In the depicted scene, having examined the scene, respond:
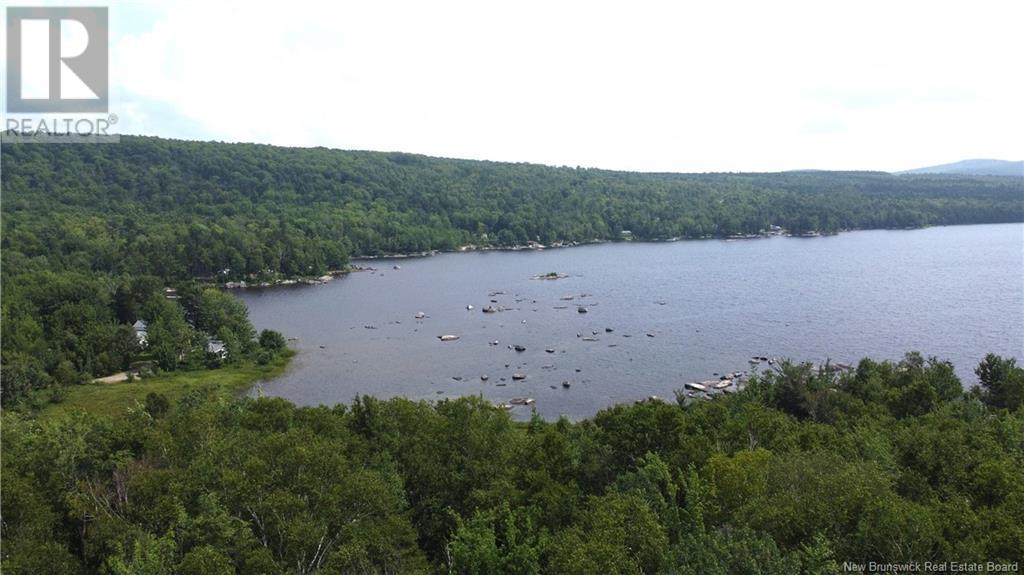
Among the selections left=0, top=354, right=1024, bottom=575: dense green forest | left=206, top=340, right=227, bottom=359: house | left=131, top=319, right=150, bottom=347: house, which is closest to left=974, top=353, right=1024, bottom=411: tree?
left=0, top=354, right=1024, bottom=575: dense green forest

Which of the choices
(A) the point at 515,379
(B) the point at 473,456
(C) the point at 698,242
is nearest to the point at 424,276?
(A) the point at 515,379

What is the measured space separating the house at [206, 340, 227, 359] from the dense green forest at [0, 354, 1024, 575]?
132ft

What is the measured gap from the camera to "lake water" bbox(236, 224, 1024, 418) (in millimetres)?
67812

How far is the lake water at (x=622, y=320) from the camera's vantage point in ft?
222

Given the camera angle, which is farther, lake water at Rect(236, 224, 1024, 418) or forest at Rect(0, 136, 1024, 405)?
forest at Rect(0, 136, 1024, 405)

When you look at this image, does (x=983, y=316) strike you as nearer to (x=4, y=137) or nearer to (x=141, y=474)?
(x=141, y=474)

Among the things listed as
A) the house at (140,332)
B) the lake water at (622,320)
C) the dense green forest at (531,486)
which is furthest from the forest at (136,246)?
the dense green forest at (531,486)

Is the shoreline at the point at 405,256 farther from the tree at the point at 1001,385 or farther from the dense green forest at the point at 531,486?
the tree at the point at 1001,385

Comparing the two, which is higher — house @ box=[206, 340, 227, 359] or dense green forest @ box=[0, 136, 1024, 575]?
dense green forest @ box=[0, 136, 1024, 575]

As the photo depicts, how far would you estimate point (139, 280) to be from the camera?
84.8m

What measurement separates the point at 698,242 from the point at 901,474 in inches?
6814

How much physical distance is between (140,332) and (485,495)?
2726 inches

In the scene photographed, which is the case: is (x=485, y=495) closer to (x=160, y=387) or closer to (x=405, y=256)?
(x=160, y=387)

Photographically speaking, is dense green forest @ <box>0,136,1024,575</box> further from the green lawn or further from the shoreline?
the shoreline
